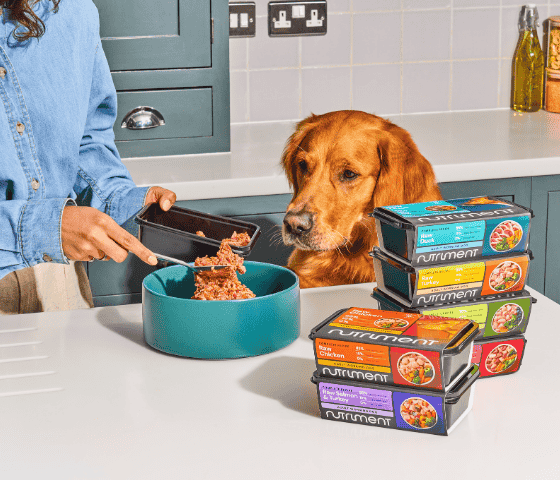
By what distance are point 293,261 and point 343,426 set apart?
85cm

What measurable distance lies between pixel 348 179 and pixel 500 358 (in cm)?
73

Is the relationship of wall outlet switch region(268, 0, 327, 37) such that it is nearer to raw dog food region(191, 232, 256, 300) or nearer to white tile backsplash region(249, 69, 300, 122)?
white tile backsplash region(249, 69, 300, 122)

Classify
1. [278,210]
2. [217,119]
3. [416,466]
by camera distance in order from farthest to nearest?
[217,119] < [278,210] < [416,466]

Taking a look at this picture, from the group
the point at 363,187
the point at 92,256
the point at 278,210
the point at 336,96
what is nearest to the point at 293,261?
the point at 363,187

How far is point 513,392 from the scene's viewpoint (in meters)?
0.95

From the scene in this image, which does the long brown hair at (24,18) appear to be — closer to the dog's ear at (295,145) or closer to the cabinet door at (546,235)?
the dog's ear at (295,145)

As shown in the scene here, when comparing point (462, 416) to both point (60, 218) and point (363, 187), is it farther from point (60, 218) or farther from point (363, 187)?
point (363, 187)

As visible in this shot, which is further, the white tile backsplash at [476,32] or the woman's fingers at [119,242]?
the white tile backsplash at [476,32]

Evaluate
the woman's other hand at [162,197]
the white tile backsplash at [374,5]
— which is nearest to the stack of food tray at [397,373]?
the woman's other hand at [162,197]

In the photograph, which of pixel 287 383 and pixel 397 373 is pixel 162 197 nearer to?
pixel 287 383

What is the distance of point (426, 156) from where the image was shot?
2168 millimetres

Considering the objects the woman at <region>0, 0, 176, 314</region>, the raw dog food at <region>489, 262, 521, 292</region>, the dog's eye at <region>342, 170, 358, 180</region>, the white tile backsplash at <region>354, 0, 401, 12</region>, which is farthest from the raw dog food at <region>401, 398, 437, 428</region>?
the white tile backsplash at <region>354, 0, 401, 12</region>

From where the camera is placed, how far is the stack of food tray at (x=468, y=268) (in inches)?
37.7

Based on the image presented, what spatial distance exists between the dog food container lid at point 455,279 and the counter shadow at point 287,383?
0.16 m
